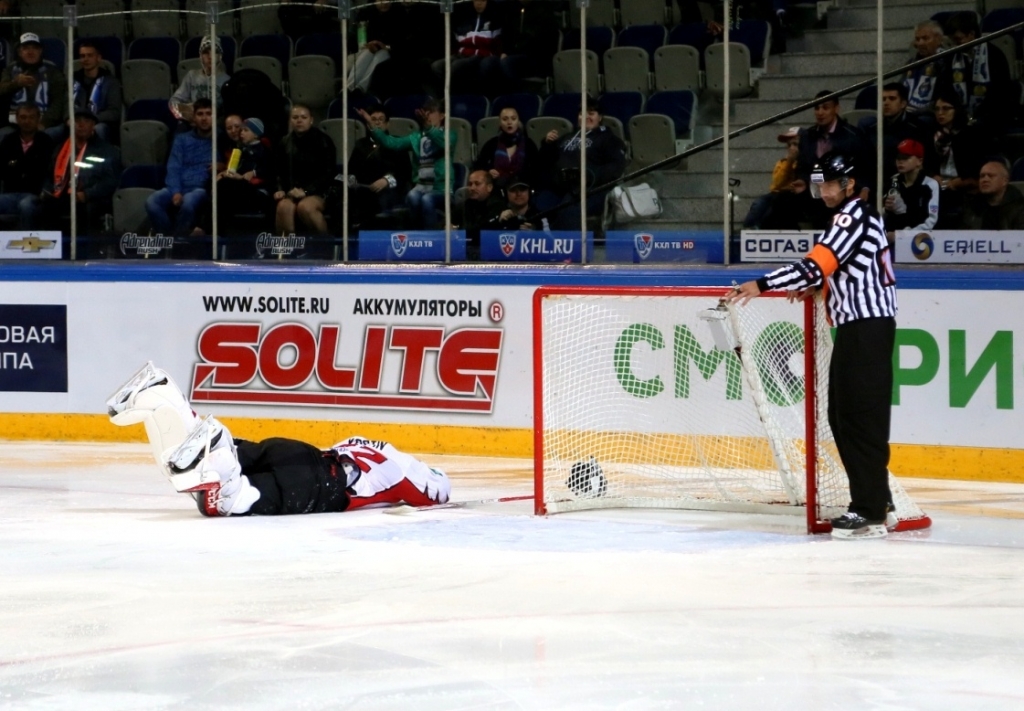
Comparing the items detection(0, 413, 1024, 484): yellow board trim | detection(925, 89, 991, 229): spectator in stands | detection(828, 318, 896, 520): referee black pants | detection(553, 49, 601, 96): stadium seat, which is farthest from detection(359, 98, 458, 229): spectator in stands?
detection(828, 318, 896, 520): referee black pants

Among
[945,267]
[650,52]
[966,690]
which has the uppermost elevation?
[650,52]

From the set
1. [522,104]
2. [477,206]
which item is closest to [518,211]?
[477,206]

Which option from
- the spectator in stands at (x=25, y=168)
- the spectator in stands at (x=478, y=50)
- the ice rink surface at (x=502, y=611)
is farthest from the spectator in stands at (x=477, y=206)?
the spectator in stands at (x=25, y=168)

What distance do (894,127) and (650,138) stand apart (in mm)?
1216

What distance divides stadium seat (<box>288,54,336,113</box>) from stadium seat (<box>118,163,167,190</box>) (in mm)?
1036

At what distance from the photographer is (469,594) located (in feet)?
15.1

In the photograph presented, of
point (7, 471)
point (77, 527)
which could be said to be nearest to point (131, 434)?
point (7, 471)

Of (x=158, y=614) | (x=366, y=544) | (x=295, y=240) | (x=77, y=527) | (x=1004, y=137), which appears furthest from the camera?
(x=295, y=240)

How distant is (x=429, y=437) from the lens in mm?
8055

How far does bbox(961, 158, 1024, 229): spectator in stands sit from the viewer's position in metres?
6.89

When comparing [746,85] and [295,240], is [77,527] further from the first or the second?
[746,85]

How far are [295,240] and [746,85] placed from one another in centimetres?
260

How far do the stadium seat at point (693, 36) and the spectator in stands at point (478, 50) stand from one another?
3.09ft

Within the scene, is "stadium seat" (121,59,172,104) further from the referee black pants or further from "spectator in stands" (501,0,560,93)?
the referee black pants
